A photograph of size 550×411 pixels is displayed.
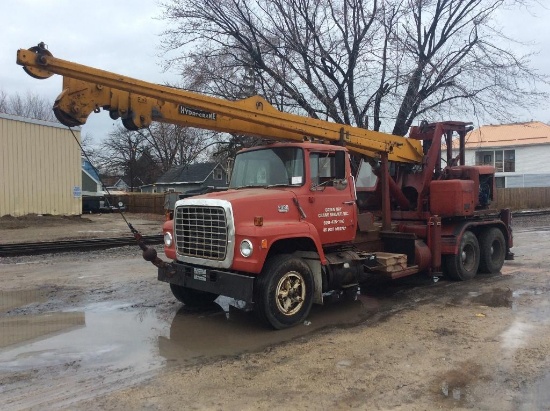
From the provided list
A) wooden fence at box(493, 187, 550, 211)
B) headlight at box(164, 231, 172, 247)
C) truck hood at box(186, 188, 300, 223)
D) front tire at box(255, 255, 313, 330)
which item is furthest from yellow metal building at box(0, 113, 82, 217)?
wooden fence at box(493, 187, 550, 211)

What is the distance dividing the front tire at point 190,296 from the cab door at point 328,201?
6.79 feet

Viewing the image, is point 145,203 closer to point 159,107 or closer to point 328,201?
point 159,107

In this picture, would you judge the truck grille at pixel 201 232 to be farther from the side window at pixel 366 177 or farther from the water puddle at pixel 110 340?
the side window at pixel 366 177

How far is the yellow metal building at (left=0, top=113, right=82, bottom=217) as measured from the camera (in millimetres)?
24844

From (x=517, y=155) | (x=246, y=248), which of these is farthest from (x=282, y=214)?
(x=517, y=155)

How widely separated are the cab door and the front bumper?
56.4 inches

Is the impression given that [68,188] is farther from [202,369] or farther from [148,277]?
[202,369]

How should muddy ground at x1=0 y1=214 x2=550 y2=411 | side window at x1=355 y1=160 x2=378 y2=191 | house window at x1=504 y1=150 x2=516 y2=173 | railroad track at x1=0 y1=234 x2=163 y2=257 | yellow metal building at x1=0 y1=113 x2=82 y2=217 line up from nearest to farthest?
muddy ground at x1=0 y1=214 x2=550 y2=411
side window at x1=355 y1=160 x2=378 y2=191
railroad track at x1=0 y1=234 x2=163 y2=257
yellow metal building at x1=0 y1=113 x2=82 y2=217
house window at x1=504 y1=150 x2=516 y2=173

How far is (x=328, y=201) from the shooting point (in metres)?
7.23

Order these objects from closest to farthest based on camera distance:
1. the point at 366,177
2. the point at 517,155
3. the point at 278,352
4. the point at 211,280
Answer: the point at 278,352
the point at 211,280
the point at 366,177
the point at 517,155

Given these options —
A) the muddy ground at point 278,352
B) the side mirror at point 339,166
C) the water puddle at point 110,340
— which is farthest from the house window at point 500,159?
the water puddle at point 110,340

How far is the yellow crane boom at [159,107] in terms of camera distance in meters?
5.70

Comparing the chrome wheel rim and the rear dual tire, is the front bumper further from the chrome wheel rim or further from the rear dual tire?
the rear dual tire

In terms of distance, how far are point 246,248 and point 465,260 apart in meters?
5.79
